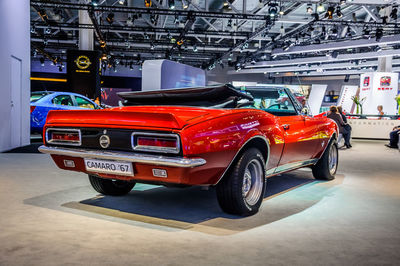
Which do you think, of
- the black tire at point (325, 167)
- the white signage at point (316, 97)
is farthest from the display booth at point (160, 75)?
the white signage at point (316, 97)

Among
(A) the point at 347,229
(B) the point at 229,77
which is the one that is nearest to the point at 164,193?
(A) the point at 347,229

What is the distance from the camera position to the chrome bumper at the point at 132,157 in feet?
9.26

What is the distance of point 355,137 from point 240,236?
1534cm

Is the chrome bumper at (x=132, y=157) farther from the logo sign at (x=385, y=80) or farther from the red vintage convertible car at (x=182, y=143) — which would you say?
the logo sign at (x=385, y=80)

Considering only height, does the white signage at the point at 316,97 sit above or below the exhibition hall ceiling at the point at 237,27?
below

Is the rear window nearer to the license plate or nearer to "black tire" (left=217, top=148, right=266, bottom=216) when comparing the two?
the license plate

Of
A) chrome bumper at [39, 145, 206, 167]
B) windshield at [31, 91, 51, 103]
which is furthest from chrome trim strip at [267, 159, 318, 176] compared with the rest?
windshield at [31, 91, 51, 103]

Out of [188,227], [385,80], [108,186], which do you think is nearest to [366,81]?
[385,80]

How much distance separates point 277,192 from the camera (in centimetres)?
477

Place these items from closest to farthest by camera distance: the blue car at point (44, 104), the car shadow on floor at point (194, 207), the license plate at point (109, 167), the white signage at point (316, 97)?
the license plate at point (109, 167) < the car shadow on floor at point (194, 207) < the blue car at point (44, 104) < the white signage at point (316, 97)

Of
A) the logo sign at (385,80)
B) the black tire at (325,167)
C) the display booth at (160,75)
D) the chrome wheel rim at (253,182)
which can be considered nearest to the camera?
the chrome wheel rim at (253,182)

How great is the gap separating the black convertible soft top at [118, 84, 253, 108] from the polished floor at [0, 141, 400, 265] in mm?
1079

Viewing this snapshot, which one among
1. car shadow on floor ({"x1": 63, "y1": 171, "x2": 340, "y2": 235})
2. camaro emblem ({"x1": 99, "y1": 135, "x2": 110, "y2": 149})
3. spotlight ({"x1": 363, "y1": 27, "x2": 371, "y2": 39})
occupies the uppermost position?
spotlight ({"x1": 363, "y1": 27, "x2": 371, "y2": 39})

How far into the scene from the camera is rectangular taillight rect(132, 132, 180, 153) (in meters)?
2.89
